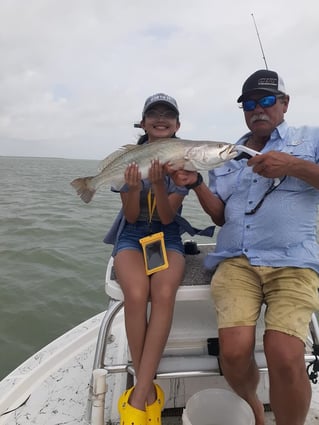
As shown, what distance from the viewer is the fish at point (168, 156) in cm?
246

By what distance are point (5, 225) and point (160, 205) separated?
26.8ft

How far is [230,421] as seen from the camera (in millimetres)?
A: 2207

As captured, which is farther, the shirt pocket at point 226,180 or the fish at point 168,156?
the shirt pocket at point 226,180

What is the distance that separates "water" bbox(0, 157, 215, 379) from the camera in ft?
15.8

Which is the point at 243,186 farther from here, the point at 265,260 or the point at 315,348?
Answer: the point at 315,348

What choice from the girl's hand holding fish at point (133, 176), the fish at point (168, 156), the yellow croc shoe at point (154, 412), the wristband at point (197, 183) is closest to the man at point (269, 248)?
the wristband at point (197, 183)

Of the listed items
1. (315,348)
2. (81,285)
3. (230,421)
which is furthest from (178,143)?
(81,285)

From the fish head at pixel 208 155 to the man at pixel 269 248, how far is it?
8cm

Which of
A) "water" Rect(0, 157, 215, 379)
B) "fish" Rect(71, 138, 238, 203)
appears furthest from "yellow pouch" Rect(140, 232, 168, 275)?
"water" Rect(0, 157, 215, 379)

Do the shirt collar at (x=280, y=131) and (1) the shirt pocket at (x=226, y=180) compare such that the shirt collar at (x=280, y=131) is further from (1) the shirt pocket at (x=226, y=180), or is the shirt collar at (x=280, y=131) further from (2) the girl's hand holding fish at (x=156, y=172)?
(2) the girl's hand holding fish at (x=156, y=172)

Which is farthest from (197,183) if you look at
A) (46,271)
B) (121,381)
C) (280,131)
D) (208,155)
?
(46,271)

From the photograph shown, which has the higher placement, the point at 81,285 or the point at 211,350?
the point at 211,350

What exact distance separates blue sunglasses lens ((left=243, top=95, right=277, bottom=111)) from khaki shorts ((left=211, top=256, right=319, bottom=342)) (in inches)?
41.2

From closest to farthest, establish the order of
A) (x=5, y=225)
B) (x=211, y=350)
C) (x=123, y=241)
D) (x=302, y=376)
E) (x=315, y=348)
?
(x=302, y=376) < (x=315, y=348) < (x=211, y=350) < (x=123, y=241) < (x=5, y=225)
